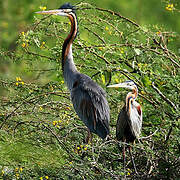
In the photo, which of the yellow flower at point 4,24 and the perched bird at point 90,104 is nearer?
the perched bird at point 90,104

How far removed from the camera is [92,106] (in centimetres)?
314

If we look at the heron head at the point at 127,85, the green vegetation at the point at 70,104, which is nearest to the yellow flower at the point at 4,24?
the green vegetation at the point at 70,104

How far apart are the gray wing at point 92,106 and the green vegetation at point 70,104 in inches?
4.0

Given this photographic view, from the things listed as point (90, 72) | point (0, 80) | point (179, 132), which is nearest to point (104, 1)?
point (90, 72)

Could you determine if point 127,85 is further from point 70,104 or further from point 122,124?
point 70,104

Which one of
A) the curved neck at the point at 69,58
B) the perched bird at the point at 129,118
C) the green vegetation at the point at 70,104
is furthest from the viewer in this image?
the curved neck at the point at 69,58

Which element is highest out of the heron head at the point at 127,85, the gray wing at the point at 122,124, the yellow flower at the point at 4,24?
the yellow flower at the point at 4,24

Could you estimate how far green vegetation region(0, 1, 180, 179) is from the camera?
104 inches

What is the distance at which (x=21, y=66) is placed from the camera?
12.4ft

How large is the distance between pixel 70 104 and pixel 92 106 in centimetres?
33

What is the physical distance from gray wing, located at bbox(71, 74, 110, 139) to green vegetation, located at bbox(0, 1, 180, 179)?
102 millimetres

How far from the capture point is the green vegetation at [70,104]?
8.65 ft

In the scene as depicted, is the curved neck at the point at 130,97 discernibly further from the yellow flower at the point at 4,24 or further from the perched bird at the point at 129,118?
the yellow flower at the point at 4,24

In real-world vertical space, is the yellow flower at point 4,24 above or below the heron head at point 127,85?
above
